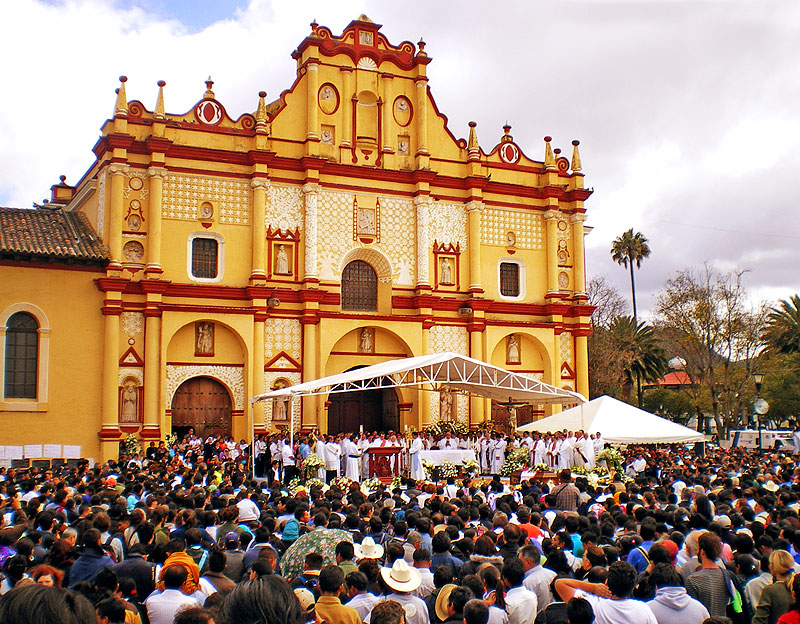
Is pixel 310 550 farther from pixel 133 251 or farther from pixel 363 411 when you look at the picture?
pixel 363 411

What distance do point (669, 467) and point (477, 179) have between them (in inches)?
709

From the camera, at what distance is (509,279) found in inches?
1471

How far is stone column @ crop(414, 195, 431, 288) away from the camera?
3478cm

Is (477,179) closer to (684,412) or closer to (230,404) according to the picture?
(230,404)

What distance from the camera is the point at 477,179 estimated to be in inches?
1409

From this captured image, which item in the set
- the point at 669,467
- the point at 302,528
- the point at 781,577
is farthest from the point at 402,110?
the point at 781,577

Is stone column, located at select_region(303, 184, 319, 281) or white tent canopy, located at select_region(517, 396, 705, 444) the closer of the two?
white tent canopy, located at select_region(517, 396, 705, 444)

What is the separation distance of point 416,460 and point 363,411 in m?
7.79

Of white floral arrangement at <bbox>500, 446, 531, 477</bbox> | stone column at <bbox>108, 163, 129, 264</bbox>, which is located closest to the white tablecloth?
white floral arrangement at <bbox>500, 446, 531, 477</bbox>

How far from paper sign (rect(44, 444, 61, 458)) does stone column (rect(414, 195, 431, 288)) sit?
15567mm

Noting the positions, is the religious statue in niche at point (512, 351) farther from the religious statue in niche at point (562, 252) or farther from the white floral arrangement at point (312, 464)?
the white floral arrangement at point (312, 464)

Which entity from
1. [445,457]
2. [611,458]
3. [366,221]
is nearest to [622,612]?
[611,458]

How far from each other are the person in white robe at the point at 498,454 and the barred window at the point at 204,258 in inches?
513

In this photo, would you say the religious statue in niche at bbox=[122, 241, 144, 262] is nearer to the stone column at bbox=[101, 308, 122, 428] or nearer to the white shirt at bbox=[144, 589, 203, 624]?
the stone column at bbox=[101, 308, 122, 428]
